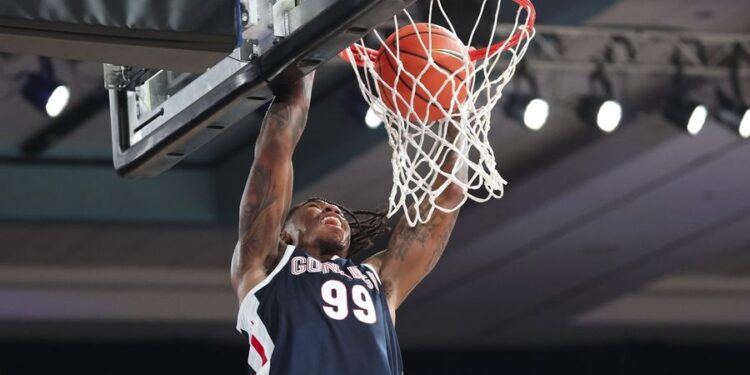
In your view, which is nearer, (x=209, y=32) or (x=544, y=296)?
(x=209, y=32)

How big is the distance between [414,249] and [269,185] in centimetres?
62

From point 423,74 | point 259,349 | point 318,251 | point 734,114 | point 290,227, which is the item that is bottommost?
point 259,349

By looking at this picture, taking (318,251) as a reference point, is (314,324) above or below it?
below

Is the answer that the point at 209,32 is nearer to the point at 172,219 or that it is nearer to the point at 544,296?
the point at 172,219

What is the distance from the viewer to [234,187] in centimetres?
999

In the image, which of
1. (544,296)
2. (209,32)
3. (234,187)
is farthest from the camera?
(544,296)

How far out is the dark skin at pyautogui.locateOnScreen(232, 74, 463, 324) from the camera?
4.27 m

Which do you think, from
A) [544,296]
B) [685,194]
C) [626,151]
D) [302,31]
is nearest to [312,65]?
[302,31]

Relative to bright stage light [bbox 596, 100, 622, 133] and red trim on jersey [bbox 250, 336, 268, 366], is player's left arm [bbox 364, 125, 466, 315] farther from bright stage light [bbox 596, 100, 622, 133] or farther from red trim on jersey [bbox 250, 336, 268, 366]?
bright stage light [bbox 596, 100, 622, 133]

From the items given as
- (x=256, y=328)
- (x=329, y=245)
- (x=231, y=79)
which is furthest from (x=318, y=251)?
(x=231, y=79)

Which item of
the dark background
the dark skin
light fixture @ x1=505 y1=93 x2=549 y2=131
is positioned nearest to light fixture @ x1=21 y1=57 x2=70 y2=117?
the dark background

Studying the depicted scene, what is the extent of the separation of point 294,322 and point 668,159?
581 centimetres

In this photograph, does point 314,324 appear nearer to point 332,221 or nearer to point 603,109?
point 332,221

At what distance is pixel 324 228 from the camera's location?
14.9 feet
